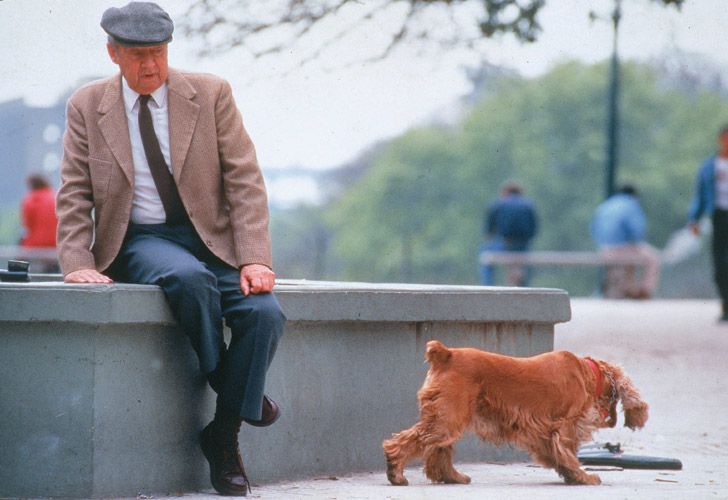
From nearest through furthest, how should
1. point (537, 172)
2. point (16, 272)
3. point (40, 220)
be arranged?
point (16, 272) → point (40, 220) → point (537, 172)

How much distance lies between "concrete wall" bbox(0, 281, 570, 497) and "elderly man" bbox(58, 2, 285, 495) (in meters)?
0.16

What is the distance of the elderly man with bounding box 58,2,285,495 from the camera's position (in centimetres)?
563

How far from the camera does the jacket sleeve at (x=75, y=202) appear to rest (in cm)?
578

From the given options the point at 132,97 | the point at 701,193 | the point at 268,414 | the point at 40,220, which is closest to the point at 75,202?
the point at 132,97

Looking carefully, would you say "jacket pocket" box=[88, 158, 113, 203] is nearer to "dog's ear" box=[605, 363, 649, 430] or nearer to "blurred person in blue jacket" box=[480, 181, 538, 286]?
"dog's ear" box=[605, 363, 649, 430]

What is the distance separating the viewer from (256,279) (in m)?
5.73

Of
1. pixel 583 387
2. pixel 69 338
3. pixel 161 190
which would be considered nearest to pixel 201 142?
pixel 161 190

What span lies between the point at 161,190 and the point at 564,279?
62452 millimetres

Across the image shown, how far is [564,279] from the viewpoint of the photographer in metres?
67.4

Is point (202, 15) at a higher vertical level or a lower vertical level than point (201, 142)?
higher

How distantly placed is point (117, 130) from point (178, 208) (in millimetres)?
394

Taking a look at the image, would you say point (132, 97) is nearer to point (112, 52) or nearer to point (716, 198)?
point (112, 52)

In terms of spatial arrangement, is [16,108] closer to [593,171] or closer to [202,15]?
[202,15]

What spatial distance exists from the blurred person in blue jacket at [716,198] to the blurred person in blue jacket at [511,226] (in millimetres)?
7062
